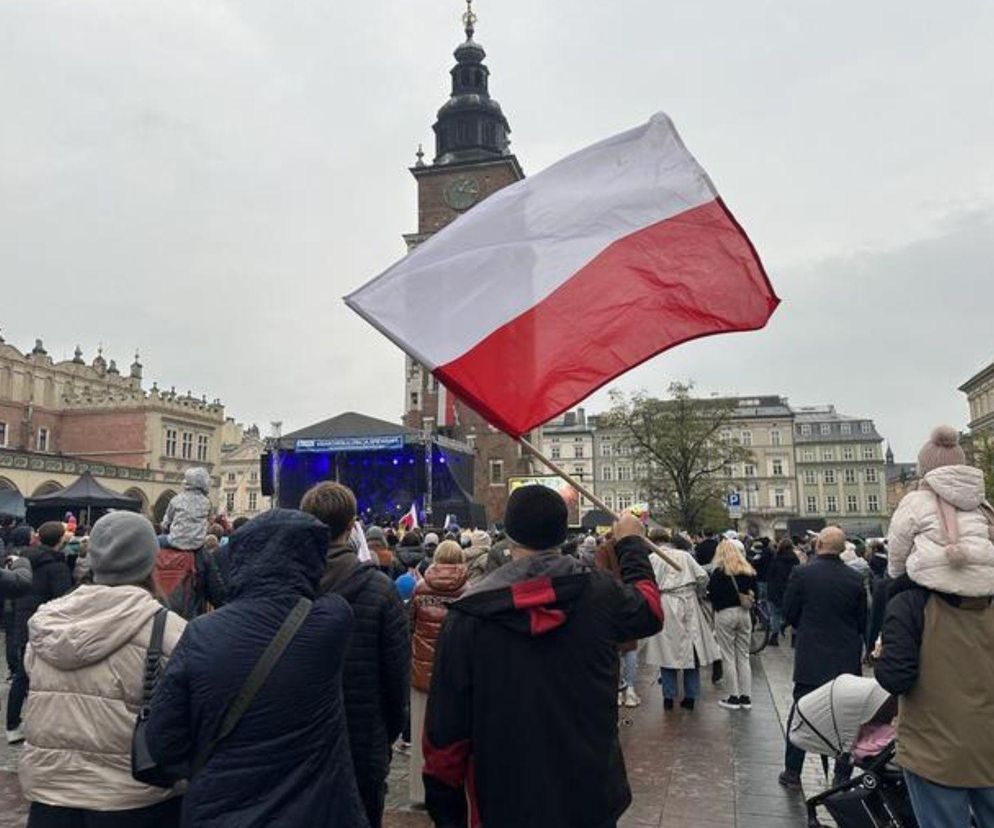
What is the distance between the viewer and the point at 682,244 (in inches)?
170

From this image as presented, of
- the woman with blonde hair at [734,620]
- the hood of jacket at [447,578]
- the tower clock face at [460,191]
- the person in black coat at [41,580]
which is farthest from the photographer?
the tower clock face at [460,191]

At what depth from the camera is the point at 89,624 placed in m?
2.71

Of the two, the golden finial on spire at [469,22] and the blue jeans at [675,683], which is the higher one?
the golden finial on spire at [469,22]

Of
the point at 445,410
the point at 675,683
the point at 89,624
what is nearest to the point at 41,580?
the point at 89,624

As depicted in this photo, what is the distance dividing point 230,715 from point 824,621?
195 inches

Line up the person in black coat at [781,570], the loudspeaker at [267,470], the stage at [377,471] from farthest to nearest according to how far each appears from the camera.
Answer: the loudspeaker at [267,470]
the stage at [377,471]
the person in black coat at [781,570]

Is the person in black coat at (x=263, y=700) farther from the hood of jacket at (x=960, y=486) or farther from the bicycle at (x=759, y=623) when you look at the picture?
the bicycle at (x=759, y=623)

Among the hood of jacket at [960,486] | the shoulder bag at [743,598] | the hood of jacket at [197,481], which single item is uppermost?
the hood of jacket at [197,481]

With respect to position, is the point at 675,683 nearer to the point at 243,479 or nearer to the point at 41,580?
the point at 41,580

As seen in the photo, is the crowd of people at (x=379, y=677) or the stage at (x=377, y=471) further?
the stage at (x=377, y=471)

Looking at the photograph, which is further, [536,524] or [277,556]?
[536,524]

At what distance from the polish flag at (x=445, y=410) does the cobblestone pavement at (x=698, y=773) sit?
3930cm

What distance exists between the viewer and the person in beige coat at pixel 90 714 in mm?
2686

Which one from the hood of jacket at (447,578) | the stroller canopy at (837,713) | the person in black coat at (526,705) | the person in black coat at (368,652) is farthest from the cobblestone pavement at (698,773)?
the person in black coat at (526,705)
